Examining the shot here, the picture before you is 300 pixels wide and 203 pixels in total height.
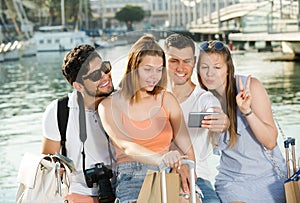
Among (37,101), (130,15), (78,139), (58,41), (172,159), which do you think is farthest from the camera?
(130,15)

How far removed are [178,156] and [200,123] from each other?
302 mm

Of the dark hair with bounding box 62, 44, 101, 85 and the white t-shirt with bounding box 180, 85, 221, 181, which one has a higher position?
the dark hair with bounding box 62, 44, 101, 85

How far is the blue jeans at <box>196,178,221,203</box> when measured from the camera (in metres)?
3.75

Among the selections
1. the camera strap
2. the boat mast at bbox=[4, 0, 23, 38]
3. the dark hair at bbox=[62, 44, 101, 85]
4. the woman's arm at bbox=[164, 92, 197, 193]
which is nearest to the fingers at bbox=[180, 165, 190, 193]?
the woman's arm at bbox=[164, 92, 197, 193]

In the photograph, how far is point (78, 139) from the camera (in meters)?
3.89

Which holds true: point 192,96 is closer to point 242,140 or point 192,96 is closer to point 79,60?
point 242,140

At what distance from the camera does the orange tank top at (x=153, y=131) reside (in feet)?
11.7

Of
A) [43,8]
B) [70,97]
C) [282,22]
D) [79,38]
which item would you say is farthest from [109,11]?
[70,97]

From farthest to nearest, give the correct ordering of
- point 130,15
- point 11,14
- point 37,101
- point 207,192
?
point 130,15 → point 11,14 → point 37,101 → point 207,192

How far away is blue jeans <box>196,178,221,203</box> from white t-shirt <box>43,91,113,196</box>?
1.34ft

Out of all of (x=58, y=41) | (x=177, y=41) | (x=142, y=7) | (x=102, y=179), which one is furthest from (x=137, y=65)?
(x=142, y=7)

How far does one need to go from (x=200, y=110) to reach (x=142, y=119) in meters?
0.26

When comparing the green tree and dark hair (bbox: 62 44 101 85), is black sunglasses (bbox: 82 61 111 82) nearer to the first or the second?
dark hair (bbox: 62 44 101 85)

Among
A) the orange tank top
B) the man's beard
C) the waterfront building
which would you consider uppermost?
the man's beard
